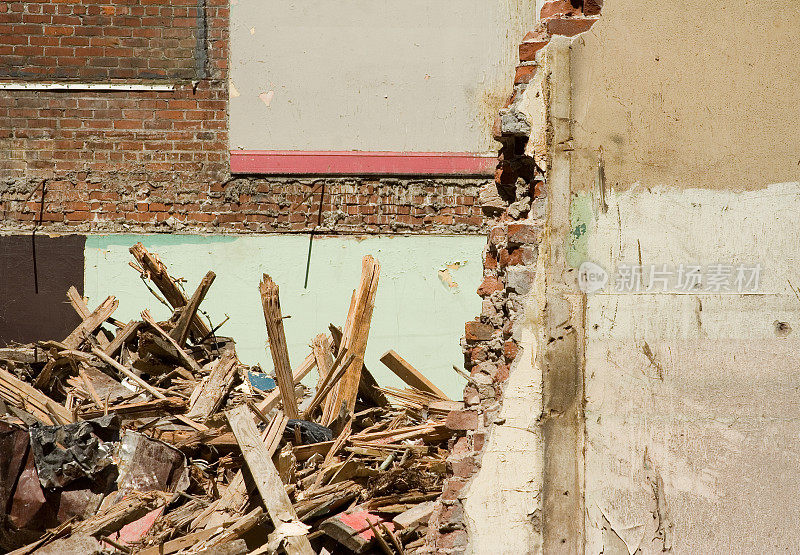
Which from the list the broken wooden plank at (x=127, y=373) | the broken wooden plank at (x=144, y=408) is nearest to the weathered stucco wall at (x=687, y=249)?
the broken wooden plank at (x=144, y=408)

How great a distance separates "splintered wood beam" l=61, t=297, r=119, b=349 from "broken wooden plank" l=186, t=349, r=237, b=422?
1.22 meters

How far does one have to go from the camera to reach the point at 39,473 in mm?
4230

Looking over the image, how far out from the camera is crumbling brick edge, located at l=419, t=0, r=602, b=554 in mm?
3328

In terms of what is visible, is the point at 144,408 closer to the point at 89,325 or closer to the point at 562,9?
the point at 89,325

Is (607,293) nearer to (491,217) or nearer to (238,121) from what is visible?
(491,217)

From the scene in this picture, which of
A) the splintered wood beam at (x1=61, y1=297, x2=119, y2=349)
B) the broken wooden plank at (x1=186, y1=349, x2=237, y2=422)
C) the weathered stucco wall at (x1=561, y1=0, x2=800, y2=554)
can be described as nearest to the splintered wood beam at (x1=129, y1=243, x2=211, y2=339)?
the splintered wood beam at (x1=61, y1=297, x2=119, y2=349)

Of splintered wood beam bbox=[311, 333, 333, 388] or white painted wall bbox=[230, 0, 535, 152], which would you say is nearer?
splintered wood beam bbox=[311, 333, 333, 388]

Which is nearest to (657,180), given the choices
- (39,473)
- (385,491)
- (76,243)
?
(385,491)

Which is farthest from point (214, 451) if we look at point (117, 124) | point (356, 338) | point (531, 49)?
point (117, 124)

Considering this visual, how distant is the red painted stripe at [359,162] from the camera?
735 centimetres

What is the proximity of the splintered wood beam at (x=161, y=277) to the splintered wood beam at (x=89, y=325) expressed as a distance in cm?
45

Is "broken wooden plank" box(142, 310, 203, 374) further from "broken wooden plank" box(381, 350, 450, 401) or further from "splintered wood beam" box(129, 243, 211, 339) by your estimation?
"broken wooden plank" box(381, 350, 450, 401)

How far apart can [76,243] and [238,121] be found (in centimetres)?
194

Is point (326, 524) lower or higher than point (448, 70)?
lower
